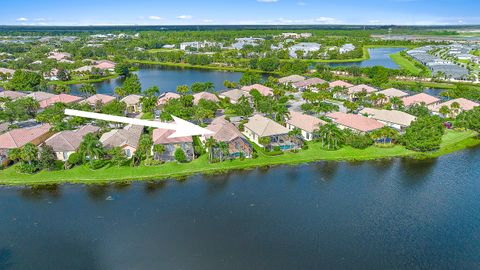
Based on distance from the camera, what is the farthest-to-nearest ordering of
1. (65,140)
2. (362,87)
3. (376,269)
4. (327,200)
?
(362,87), (65,140), (327,200), (376,269)

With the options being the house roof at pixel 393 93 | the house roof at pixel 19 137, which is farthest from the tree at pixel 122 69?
the house roof at pixel 393 93

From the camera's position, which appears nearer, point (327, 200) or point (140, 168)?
point (327, 200)

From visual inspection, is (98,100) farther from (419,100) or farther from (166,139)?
(419,100)

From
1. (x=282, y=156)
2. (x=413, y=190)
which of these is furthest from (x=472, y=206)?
(x=282, y=156)

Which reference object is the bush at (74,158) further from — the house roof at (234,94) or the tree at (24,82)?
the tree at (24,82)

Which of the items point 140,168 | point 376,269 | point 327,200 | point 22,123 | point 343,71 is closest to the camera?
point 376,269

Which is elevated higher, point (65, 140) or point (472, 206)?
point (65, 140)

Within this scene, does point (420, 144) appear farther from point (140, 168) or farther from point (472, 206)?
point (140, 168)
